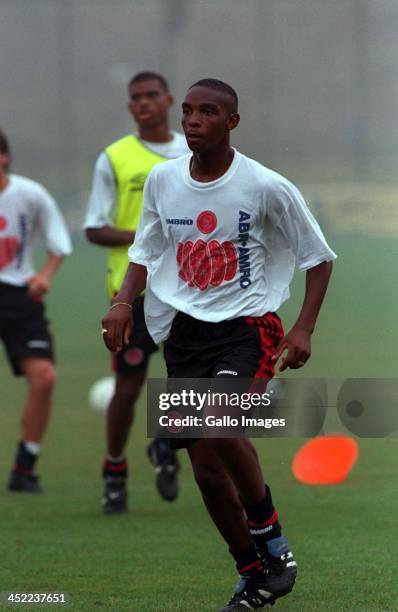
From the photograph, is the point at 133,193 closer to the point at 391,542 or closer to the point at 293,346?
the point at 391,542

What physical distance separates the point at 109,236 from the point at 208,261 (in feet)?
7.69

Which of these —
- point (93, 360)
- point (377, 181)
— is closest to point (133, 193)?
point (377, 181)

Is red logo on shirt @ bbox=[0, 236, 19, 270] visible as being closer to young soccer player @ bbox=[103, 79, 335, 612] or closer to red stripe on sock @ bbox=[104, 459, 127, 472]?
red stripe on sock @ bbox=[104, 459, 127, 472]

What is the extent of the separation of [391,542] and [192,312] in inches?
62.8

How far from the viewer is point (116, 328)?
14.6ft

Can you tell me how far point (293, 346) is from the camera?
168 inches

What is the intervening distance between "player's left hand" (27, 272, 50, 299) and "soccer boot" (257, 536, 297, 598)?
3440 mm

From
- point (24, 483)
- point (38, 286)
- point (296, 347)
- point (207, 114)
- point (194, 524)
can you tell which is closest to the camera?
point (296, 347)

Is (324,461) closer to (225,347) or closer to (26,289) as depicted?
(26,289)

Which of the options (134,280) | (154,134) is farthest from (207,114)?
(154,134)

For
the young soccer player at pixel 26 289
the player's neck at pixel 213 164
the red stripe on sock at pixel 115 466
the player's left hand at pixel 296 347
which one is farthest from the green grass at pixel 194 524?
the player's neck at pixel 213 164

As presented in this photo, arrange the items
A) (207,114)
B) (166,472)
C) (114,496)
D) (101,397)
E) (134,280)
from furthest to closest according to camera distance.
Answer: (101,397) < (166,472) < (114,496) < (134,280) < (207,114)

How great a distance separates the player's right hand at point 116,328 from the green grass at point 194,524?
856 millimetres

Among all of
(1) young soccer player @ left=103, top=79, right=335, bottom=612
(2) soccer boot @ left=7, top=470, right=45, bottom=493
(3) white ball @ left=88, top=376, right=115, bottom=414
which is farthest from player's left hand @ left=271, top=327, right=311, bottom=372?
(3) white ball @ left=88, top=376, right=115, bottom=414
